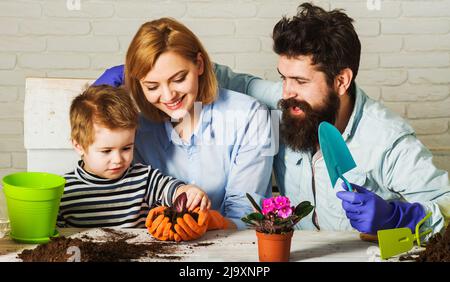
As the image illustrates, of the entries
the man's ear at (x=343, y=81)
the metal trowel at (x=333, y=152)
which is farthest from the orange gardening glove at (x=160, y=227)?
the man's ear at (x=343, y=81)

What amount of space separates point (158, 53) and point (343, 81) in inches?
19.9

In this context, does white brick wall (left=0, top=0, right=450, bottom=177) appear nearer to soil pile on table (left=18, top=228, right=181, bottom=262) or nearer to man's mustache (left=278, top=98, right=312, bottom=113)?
man's mustache (left=278, top=98, right=312, bottom=113)

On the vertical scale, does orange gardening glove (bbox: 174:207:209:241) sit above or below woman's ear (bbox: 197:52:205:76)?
below

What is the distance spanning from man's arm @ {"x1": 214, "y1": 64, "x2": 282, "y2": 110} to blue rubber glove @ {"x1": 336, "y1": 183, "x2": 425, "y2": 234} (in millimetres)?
386

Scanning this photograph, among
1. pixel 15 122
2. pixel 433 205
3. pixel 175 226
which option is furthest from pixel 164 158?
pixel 433 205

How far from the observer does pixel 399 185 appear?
1.65 metres

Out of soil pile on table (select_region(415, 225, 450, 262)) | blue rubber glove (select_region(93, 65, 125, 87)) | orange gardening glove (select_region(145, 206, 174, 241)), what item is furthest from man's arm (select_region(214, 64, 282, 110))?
soil pile on table (select_region(415, 225, 450, 262))

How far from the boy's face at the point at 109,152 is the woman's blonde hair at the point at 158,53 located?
0.12m

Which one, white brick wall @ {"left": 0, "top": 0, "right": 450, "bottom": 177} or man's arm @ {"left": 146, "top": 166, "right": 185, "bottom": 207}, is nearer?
man's arm @ {"left": 146, "top": 166, "right": 185, "bottom": 207}

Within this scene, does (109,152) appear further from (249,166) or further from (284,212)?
(284,212)

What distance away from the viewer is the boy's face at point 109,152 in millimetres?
1538

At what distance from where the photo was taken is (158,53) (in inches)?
62.4

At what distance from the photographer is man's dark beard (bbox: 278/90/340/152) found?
1.68 meters
